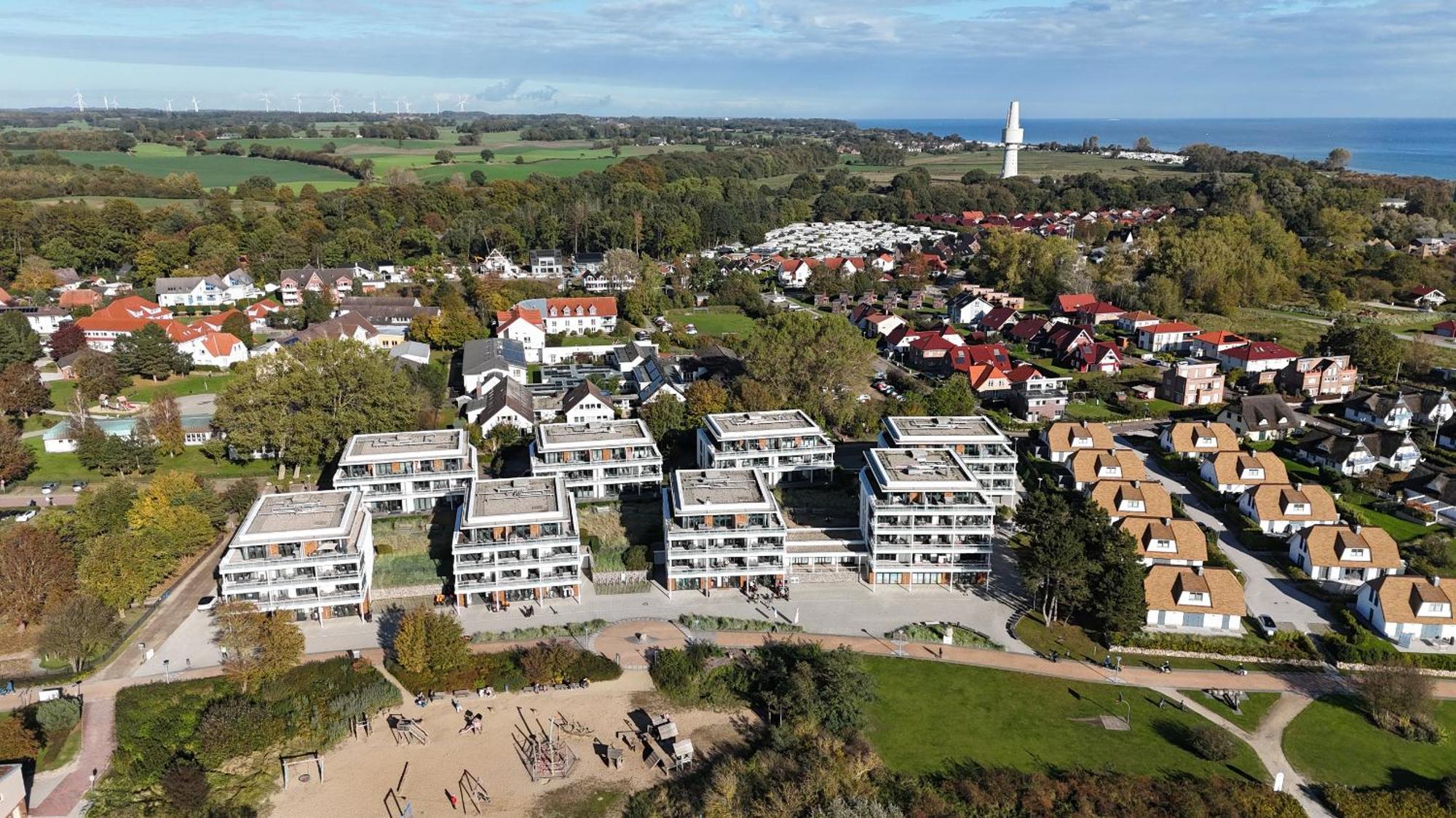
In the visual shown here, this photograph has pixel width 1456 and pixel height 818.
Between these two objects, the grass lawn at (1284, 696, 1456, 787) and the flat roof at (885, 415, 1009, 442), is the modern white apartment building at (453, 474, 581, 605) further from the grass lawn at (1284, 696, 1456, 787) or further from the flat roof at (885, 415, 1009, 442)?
the grass lawn at (1284, 696, 1456, 787)

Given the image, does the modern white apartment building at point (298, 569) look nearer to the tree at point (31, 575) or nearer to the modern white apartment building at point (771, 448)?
the tree at point (31, 575)

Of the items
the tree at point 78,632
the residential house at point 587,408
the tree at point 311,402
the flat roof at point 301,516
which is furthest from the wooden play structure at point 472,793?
the residential house at point 587,408

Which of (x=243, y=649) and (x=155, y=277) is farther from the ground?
(x=155, y=277)

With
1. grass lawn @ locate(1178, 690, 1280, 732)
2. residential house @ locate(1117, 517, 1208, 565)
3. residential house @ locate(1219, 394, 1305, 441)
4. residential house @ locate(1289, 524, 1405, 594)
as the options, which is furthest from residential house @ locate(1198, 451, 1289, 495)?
grass lawn @ locate(1178, 690, 1280, 732)

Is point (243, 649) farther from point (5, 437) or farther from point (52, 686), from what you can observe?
point (5, 437)

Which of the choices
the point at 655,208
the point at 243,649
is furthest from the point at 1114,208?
the point at 243,649

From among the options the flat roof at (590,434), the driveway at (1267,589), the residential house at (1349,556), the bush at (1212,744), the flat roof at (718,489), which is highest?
the flat roof at (590,434)

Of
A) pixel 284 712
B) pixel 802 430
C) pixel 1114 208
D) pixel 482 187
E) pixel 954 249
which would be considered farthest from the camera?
pixel 1114 208

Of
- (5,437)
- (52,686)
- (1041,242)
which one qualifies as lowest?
(52,686)
